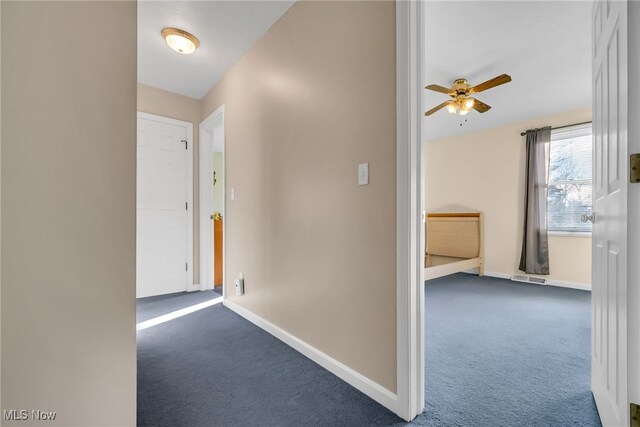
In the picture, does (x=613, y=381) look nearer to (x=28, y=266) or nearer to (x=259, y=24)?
(x=28, y=266)

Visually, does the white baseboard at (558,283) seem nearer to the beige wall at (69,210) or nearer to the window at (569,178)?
the window at (569,178)

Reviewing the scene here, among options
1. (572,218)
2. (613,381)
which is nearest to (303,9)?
(613,381)

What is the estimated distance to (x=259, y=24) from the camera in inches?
88.0

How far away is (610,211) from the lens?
3.47ft

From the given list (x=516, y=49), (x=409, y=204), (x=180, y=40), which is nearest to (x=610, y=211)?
(x=409, y=204)

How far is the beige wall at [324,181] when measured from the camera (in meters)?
1.41

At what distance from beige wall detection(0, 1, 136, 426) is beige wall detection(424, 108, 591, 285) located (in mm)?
4958

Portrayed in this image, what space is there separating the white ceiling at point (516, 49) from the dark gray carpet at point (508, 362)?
7.70 ft

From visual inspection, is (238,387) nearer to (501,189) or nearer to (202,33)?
(202,33)

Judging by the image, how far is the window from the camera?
3.82 metres

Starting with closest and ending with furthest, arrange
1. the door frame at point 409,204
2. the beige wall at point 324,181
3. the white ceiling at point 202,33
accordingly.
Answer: the door frame at point 409,204
the beige wall at point 324,181
the white ceiling at point 202,33

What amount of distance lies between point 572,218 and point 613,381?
377 cm

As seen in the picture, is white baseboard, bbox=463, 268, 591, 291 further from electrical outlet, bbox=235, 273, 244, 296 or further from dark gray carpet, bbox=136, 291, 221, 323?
dark gray carpet, bbox=136, 291, 221, 323

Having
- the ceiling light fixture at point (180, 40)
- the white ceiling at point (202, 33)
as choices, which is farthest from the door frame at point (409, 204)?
the ceiling light fixture at point (180, 40)
